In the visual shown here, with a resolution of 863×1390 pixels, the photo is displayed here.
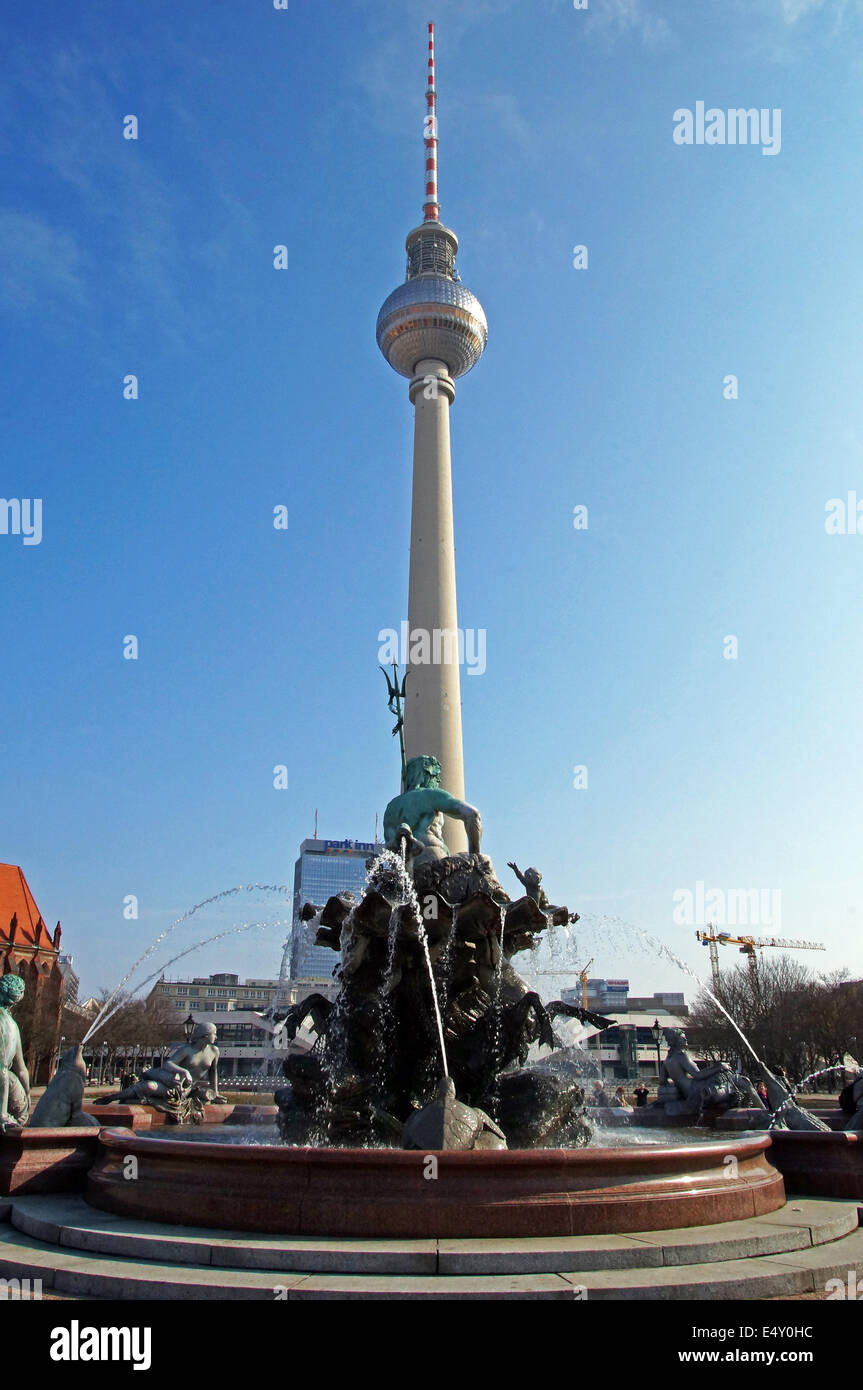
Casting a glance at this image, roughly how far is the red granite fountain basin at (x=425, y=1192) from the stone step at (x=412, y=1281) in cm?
73

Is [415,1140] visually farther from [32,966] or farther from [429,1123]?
[32,966]

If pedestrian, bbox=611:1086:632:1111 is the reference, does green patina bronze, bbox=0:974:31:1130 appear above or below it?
above

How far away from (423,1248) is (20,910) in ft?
210

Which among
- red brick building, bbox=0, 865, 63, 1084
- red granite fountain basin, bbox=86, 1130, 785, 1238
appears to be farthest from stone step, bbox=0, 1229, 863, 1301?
red brick building, bbox=0, 865, 63, 1084

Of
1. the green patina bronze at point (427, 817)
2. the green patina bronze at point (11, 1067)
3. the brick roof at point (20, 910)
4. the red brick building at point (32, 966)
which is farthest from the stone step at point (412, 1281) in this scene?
the brick roof at point (20, 910)

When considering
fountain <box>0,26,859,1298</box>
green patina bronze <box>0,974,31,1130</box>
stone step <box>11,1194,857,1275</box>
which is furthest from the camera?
green patina bronze <box>0,974,31,1130</box>

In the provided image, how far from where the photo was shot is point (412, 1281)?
229 inches

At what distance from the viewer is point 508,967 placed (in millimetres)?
12984

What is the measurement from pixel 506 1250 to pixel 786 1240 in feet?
7.82

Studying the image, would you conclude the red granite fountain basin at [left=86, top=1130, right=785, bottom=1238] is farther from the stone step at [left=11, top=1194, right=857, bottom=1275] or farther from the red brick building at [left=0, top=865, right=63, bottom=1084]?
the red brick building at [left=0, top=865, right=63, bottom=1084]

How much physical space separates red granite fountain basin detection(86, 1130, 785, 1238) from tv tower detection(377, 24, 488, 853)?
126ft

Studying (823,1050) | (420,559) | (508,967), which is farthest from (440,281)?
(508,967)

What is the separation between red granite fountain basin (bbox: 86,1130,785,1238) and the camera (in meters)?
6.82
